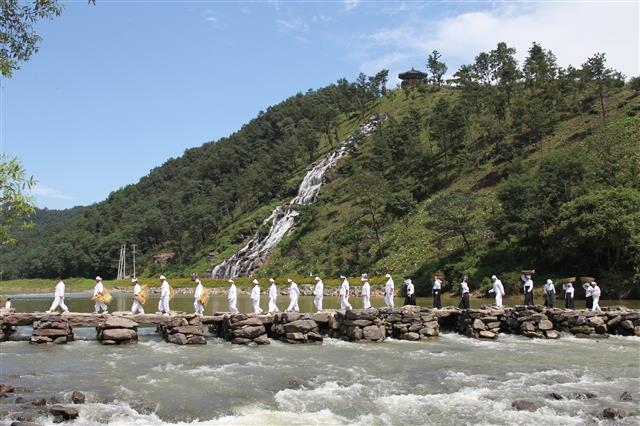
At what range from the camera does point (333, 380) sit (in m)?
18.2

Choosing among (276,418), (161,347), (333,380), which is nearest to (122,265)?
(161,347)

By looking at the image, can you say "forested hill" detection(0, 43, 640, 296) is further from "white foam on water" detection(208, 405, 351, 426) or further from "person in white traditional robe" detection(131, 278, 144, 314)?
"white foam on water" detection(208, 405, 351, 426)

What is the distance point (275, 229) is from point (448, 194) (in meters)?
39.7

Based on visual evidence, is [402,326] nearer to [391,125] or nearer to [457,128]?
[457,128]

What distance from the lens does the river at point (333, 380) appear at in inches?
578

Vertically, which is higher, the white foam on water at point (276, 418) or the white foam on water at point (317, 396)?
the white foam on water at point (317, 396)

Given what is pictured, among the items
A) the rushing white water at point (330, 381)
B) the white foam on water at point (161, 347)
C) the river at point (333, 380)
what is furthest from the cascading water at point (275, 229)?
the rushing white water at point (330, 381)

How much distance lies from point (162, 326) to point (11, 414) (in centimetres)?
1332

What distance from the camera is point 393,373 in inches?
762

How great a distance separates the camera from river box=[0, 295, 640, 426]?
14672 millimetres

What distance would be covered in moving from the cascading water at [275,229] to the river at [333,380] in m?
70.7

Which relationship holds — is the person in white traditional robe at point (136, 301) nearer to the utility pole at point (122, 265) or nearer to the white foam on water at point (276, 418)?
the white foam on water at point (276, 418)

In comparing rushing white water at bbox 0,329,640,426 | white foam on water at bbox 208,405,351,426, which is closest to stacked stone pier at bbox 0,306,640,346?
rushing white water at bbox 0,329,640,426

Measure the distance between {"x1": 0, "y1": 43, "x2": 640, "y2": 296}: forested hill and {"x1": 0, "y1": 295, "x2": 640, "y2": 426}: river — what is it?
26606mm
